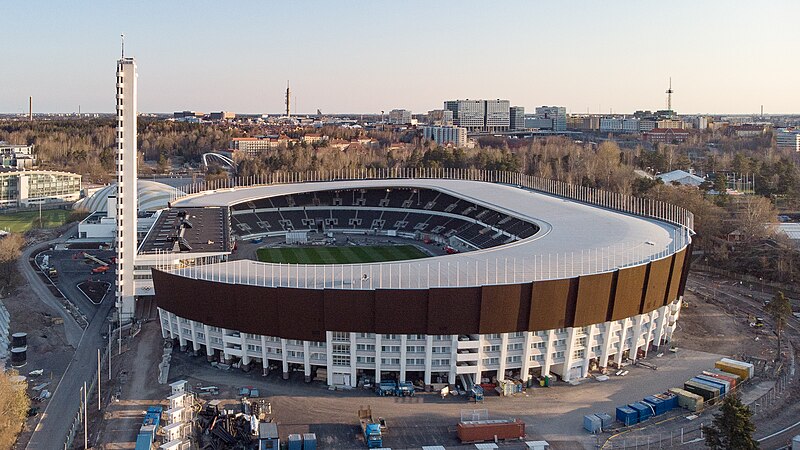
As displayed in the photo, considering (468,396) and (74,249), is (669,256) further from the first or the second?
(74,249)

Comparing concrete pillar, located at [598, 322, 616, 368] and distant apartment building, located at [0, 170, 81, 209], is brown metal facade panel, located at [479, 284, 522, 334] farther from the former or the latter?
distant apartment building, located at [0, 170, 81, 209]

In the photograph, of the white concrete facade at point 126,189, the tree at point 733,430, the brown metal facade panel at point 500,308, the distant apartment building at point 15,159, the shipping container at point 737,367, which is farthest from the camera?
the distant apartment building at point 15,159

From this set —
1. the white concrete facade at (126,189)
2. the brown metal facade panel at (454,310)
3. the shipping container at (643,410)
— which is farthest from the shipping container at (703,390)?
the white concrete facade at (126,189)

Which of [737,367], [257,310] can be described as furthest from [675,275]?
[257,310]

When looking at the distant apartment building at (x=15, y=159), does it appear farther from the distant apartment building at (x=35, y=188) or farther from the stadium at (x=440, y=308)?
the stadium at (x=440, y=308)

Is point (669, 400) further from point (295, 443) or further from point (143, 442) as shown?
point (143, 442)

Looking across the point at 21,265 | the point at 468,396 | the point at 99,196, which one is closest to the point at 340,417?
the point at 468,396
